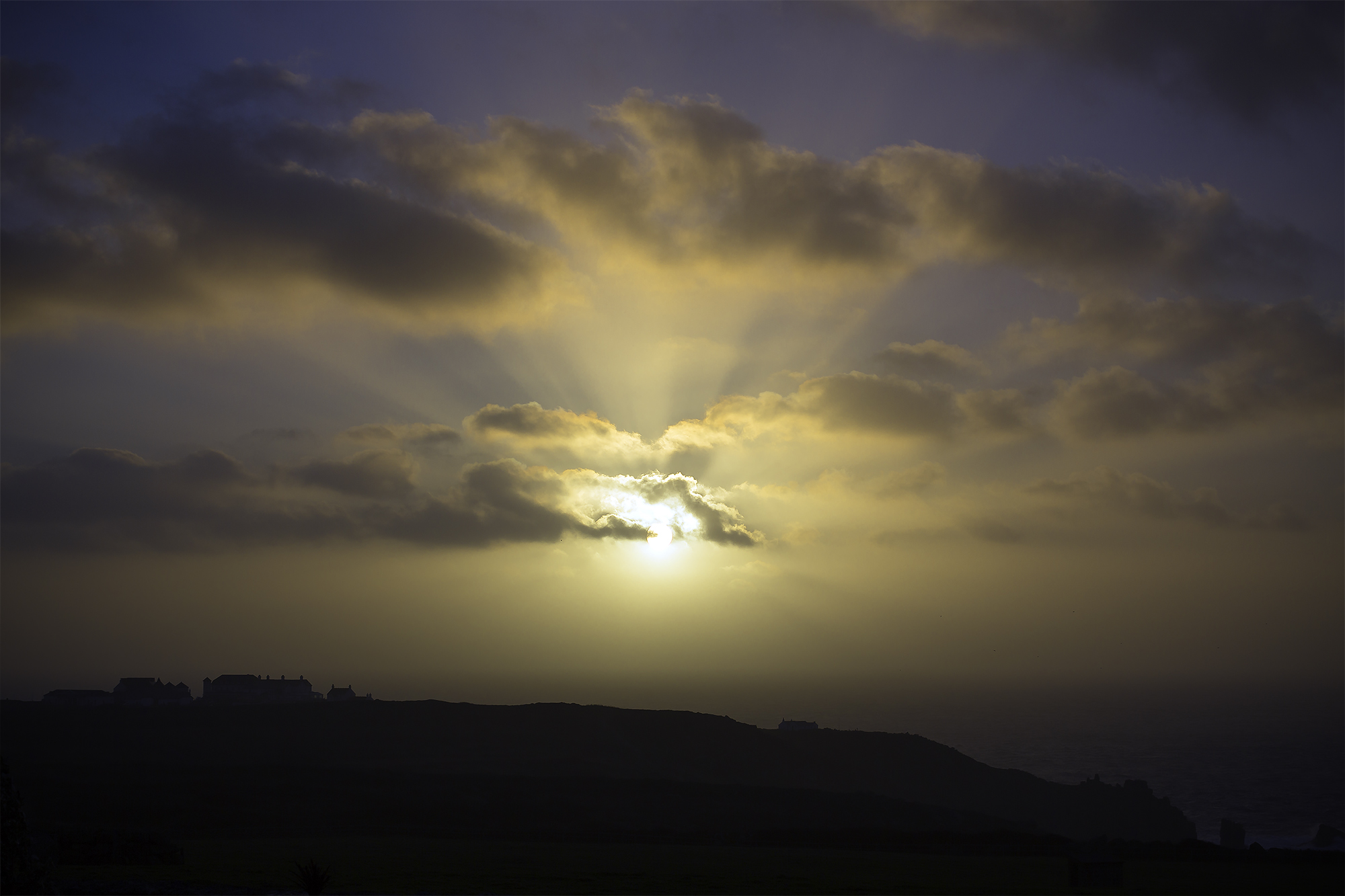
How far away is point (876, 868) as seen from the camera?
113 feet

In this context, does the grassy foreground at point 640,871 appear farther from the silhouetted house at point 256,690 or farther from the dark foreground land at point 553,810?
the silhouetted house at point 256,690

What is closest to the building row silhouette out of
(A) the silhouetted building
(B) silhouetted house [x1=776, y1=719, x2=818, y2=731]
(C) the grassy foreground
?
(B) silhouetted house [x1=776, y1=719, x2=818, y2=731]

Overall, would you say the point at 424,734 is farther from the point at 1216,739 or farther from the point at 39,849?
the point at 1216,739

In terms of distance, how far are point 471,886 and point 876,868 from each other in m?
16.6

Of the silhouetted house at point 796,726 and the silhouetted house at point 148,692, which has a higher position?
the silhouetted house at point 796,726

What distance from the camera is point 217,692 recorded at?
3917 inches

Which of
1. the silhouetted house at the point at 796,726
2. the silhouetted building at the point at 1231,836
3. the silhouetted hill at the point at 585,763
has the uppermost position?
the silhouetted house at the point at 796,726

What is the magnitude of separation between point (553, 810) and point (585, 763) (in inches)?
481

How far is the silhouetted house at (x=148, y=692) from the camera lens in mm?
96000

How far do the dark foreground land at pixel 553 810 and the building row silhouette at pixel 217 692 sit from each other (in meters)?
28.2

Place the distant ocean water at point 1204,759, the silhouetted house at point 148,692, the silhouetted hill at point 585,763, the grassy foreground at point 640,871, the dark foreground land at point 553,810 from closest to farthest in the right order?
the grassy foreground at point 640,871 < the dark foreground land at point 553,810 < the silhouetted hill at point 585,763 < the distant ocean water at point 1204,759 < the silhouetted house at point 148,692

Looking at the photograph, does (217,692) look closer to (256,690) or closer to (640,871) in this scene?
(256,690)

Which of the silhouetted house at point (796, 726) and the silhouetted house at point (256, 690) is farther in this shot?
the silhouetted house at point (256, 690)

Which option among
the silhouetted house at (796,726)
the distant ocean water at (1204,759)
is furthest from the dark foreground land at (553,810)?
the distant ocean water at (1204,759)
